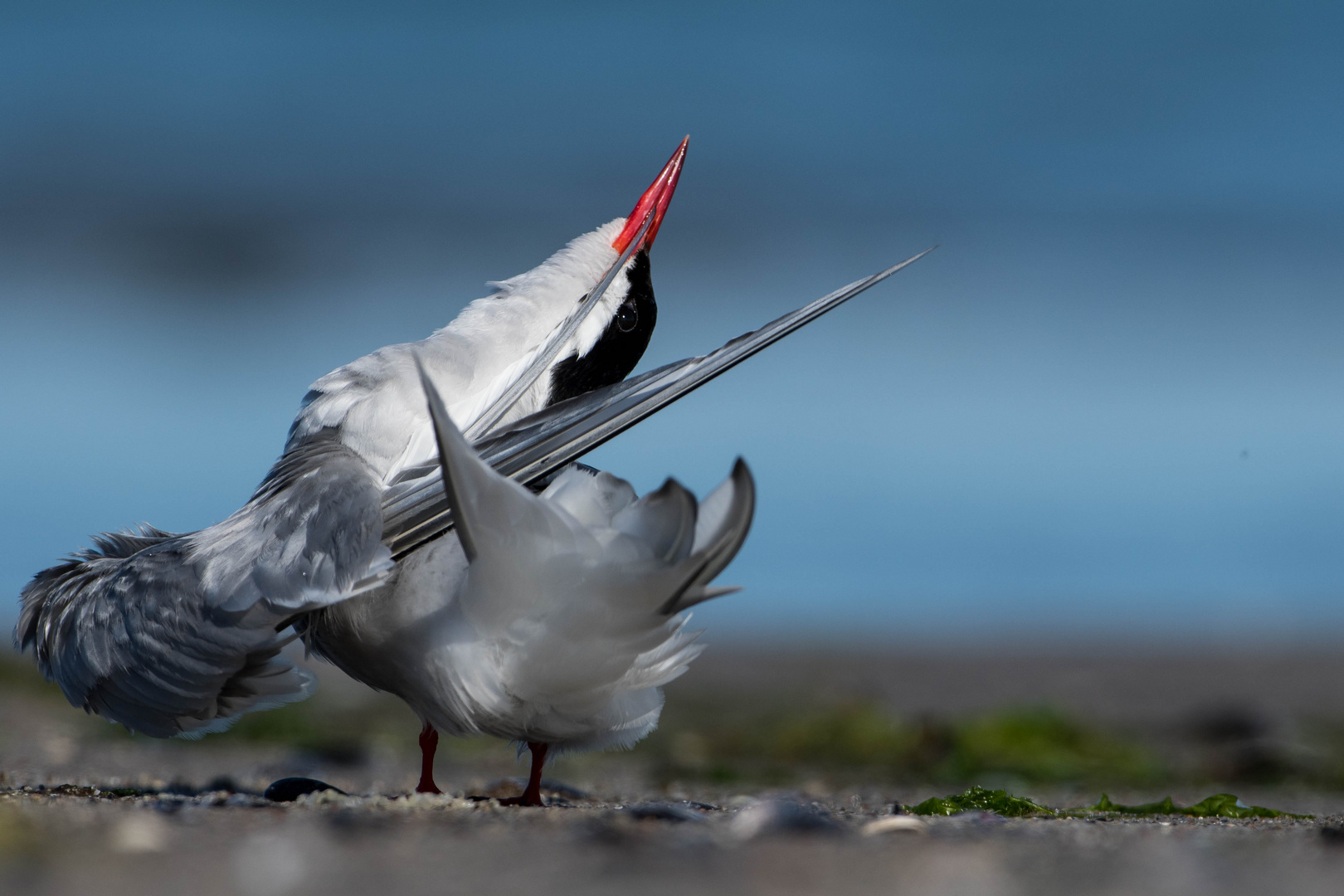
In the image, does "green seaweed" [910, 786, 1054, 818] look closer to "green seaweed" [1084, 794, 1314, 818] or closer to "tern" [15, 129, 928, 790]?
"green seaweed" [1084, 794, 1314, 818]

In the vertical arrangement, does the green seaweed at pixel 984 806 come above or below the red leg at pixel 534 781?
below

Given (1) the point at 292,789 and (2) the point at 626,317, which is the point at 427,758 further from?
(2) the point at 626,317

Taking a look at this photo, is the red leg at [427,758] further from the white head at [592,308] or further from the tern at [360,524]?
the white head at [592,308]

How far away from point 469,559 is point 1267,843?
169cm

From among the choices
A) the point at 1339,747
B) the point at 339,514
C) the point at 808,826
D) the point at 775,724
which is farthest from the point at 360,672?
the point at 1339,747

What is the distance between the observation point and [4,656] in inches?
339

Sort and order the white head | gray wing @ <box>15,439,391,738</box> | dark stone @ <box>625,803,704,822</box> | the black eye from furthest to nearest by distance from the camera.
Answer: the black eye, the white head, gray wing @ <box>15,439,391,738</box>, dark stone @ <box>625,803,704,822</box>

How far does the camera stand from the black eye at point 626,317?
12.0 feet

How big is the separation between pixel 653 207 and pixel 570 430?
1286 millimetres

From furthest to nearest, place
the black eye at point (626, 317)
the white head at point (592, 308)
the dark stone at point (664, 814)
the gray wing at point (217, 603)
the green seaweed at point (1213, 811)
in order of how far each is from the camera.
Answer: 1. the black eye at point (626, 317)
2. the white head at point (592, 308)
3. the green seaweed at point (1213, 811)
4. the gray wing at point (217, 603)
5. the dark stone at point (664, 814)

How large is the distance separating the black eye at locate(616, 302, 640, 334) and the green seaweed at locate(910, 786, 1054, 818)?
1631 mm

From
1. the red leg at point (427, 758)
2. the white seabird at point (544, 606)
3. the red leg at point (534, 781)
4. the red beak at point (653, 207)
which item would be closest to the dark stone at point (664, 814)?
the white seabird at point (544, 606)

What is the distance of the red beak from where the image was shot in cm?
378

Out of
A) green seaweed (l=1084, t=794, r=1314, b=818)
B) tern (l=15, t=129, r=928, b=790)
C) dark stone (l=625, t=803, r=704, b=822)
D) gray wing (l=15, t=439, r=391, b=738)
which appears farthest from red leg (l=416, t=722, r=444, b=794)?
green seaweed (l=1084, t=794, r=1314, b=818)
